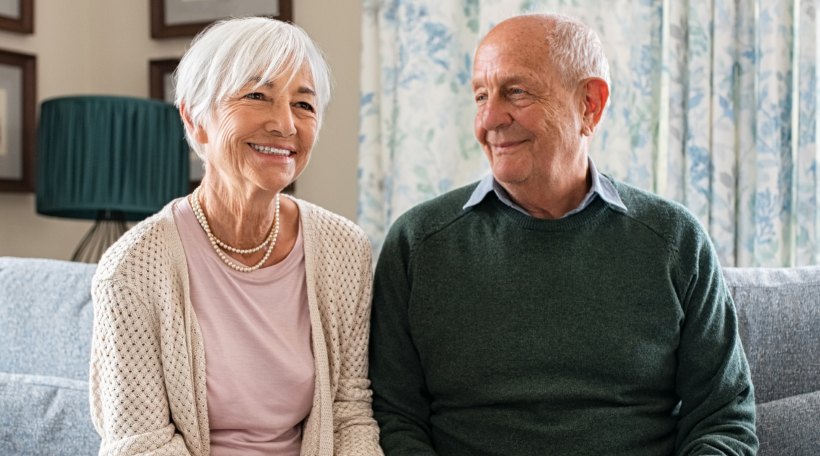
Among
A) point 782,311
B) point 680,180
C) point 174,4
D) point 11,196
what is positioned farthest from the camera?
point 174,4

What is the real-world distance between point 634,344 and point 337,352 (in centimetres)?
55

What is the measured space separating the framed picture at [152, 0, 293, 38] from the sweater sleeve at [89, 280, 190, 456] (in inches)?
58.0

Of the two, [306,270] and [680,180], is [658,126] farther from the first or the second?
[306,270]

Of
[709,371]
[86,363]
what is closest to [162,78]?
[86,363]

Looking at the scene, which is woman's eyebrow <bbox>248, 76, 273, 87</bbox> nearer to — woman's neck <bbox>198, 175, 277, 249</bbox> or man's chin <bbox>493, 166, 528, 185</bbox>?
woman's neck <bbox>198, 175, 277, 249</bbox>

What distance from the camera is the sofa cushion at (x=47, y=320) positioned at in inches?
62.5

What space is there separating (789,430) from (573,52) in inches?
32.9

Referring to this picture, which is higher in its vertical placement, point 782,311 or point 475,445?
point 782,311

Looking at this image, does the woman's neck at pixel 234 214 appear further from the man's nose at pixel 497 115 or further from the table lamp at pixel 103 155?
the table lamp at pixel 103 155

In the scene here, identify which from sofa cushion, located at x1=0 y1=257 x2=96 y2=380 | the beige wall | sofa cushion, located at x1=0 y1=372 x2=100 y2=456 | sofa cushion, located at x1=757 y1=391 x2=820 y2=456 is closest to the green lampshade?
sofa cushion, located at x1=0 y1=257 x2=96 y2=380

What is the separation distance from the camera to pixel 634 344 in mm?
1349

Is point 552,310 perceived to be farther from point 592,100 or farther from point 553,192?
point 592,100

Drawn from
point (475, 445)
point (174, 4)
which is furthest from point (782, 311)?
point (174, 4)

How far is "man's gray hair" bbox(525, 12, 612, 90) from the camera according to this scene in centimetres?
139
